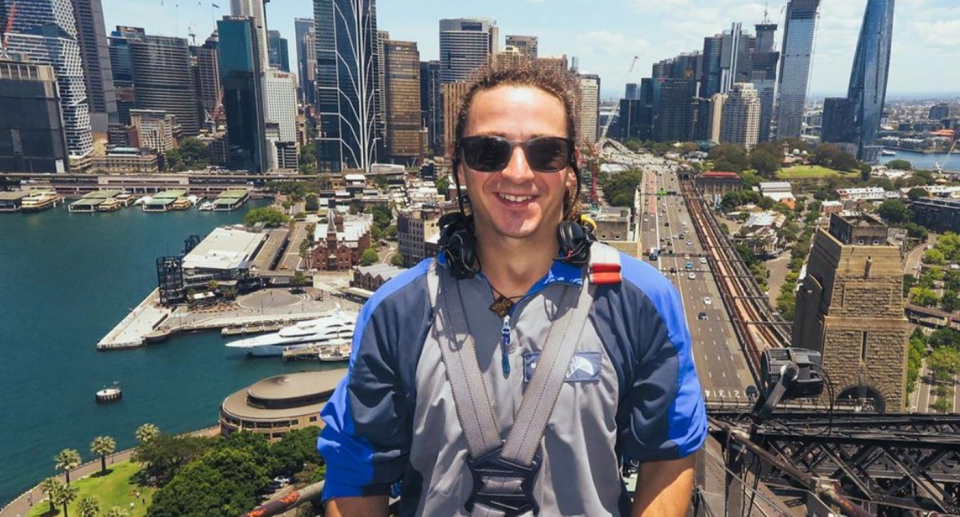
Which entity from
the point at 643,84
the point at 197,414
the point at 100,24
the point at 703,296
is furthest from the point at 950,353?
the point at 100,24

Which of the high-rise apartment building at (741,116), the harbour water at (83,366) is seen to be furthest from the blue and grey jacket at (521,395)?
the high-rise apartment building at (741,116)

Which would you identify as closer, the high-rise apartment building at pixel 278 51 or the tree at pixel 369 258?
the tree at pixel 369 258

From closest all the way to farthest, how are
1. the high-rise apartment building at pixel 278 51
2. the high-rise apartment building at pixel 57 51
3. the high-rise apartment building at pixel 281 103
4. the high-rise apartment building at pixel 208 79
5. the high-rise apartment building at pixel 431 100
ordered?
1. the high-rise apartment building at pixel 57 51
2. the high-rise apartment building at pixel 281 103
3. the high-rise apartment building at pixel 431 100
4. the high-rise apartment building at pixel 208 79
5. the high-rise apartment building at pixel 278 51

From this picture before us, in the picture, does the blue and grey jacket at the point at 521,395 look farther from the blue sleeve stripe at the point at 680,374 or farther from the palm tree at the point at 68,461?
the palm tree at the point at 68,461

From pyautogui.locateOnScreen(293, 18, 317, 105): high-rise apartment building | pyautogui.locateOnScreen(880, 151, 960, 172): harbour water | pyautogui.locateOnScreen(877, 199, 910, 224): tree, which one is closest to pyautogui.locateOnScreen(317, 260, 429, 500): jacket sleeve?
pyautogui.locateOnScreen(877, 199, 910, 224): tree

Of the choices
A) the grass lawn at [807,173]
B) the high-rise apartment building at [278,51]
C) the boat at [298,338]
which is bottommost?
the boat at [298,338]

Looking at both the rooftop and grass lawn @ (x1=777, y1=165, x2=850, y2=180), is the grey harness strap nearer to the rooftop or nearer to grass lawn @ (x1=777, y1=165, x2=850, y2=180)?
the rooftop

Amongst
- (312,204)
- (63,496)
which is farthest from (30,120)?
(63,496)

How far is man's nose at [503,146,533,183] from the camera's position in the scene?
964 millimetres

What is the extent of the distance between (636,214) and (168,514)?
Answer: 1987 cm

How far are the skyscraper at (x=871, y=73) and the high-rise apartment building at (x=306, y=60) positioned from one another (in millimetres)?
50354

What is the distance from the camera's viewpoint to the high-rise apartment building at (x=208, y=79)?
49.0 metres

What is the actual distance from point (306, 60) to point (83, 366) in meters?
73.2

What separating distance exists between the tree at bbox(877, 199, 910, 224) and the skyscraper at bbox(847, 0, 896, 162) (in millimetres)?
21225
